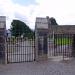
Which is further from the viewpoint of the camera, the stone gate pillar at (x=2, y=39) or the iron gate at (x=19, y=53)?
the iron gate at (x=19, y=53)

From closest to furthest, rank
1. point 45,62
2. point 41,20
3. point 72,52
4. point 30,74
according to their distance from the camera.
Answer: point 30,74 < point 45,62 < point 41,20 < point 72,52

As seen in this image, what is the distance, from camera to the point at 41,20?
18.2 metres

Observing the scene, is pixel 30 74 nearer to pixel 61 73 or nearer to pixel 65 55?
pixel 61 73

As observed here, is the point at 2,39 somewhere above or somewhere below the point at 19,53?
above

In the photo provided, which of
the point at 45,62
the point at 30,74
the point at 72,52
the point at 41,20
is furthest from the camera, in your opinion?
the point at 72,52

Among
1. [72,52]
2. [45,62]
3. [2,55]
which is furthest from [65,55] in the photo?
[2,55]

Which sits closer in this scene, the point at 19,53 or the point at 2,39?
the point at 2,39

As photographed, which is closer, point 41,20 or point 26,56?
point 41,20

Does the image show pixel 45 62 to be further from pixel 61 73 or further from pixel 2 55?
pixel 61 73

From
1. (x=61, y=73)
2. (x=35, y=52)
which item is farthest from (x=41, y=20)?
(x=61, y=73)

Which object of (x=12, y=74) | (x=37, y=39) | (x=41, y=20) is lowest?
(x=12, y=74)

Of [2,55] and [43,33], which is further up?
[43,33]

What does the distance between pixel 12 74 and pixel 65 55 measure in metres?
8.52

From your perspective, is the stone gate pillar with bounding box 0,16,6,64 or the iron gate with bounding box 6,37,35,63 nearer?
the stone gate pillar with bounding box 0,16,6,64
